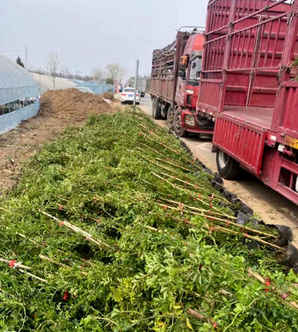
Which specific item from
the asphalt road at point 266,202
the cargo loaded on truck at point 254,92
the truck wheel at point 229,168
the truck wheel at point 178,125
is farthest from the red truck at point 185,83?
the asphalt road at point 266,202

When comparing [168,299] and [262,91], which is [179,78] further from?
[168,299]

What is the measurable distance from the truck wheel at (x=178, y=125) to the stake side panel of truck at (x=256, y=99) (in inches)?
147

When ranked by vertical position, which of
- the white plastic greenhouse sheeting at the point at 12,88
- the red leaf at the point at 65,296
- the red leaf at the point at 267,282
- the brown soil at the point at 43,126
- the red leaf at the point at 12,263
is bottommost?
the brown soil at the point at 43,126

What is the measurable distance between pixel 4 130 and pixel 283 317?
12771 millimetres

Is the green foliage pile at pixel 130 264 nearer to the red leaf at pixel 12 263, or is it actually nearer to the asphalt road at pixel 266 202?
the red leaf at pixel 12 263

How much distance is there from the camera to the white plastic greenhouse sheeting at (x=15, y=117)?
12.3 meters

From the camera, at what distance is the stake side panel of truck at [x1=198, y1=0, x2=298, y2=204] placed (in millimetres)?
4438

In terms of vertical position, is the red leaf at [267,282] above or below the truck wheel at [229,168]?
above

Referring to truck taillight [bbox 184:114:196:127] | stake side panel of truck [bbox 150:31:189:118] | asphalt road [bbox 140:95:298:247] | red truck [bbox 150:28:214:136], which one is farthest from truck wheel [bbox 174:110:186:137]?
asphalt road [bbox 140:95:298:247]

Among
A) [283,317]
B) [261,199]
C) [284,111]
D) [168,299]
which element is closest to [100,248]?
[168,299]

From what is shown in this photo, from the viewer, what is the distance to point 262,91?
791 cm

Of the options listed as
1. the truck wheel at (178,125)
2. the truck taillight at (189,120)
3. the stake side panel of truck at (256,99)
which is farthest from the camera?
the truck wheel at (178,125)

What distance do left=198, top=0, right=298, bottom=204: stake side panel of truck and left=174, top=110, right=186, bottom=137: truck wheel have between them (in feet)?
12.3

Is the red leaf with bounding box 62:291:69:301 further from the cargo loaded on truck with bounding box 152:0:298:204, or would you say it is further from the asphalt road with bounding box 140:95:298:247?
the asphalt road with bounding box 140:95:298:247
